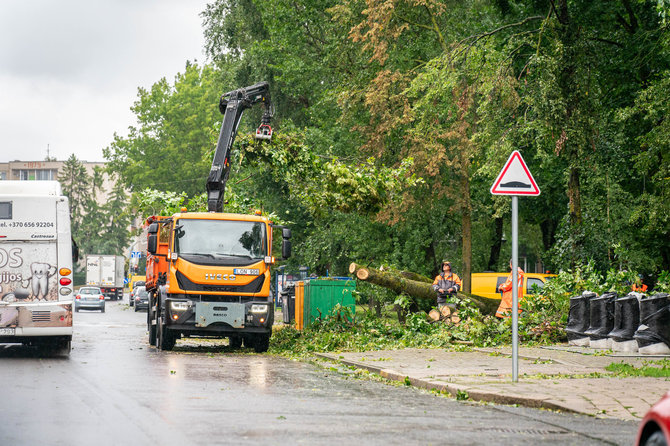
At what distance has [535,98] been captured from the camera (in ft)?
73.6

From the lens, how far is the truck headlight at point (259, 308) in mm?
18766

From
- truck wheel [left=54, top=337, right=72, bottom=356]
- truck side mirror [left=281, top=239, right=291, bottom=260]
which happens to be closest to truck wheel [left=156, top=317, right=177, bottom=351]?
truck wheel [left=54, top=337, right=72, bottom=356]

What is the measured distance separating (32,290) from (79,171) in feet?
396

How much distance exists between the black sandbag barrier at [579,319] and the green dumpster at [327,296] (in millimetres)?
5789

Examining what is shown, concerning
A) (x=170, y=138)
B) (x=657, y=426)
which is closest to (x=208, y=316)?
(x=657, y=426)

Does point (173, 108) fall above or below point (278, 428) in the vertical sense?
above

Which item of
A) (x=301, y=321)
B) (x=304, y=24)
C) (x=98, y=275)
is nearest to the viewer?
(x=301, y=321)

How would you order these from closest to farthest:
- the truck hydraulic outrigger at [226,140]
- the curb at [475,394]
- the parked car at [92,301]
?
the curb at [475,394], the truck hydraulic outrigger at [226,140], the parked car at [92,301]

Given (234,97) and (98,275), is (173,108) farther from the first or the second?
(234,97)

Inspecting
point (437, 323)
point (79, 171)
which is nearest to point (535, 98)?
point (437, 323)

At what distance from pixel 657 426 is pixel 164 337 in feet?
49.8

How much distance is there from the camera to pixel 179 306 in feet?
60.8

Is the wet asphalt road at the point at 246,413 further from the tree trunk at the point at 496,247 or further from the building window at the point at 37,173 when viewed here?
the building window at the point at 37,173

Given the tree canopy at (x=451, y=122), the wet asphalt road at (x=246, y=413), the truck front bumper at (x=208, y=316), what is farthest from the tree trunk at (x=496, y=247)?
the wet asphalt road at (x=246, y=413)
